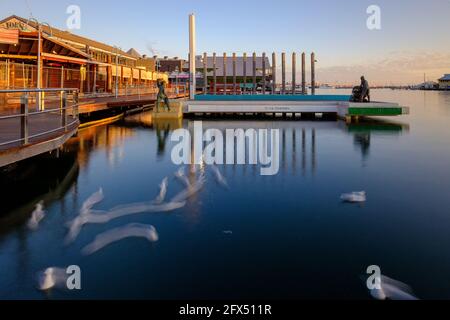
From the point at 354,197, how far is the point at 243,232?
79.8 inches

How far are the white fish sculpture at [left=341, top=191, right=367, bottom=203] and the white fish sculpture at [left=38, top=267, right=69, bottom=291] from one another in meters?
3.56

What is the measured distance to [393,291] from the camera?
300cm

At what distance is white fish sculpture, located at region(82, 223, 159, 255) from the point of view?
3783 millimetres

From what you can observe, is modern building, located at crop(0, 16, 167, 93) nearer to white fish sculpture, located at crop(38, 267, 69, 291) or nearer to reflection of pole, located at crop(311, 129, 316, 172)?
reflection of pole, located at crop(311, 129, 316, 172)

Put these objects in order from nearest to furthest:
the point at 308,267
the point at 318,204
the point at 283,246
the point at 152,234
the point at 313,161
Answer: the point at 308,267
the point at 283,246
the point at 152,234
the point at 318,204
the point at 313,161

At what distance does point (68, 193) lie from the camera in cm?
581

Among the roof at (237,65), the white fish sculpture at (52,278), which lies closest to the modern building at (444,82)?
the roof at (237,65)

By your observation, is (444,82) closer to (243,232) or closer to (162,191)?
(162,191)

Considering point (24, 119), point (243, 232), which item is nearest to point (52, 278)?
point (243, 232)

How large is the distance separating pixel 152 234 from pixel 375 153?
6.78m

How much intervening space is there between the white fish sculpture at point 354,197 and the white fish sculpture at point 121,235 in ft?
8.52
